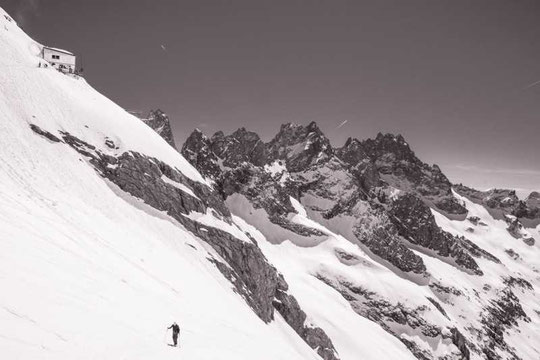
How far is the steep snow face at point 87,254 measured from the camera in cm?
1281

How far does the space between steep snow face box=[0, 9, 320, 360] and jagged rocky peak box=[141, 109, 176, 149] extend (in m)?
Answer: 95.1

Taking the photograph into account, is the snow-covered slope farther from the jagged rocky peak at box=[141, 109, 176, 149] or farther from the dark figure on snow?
the dark figure on snow

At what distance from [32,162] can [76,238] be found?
17.8 metres

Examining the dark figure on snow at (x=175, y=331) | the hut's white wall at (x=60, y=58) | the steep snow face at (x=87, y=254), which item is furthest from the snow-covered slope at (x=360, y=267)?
the hut's white wall at (x=60, y=58)

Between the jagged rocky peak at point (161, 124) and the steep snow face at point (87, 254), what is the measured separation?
3743 inches

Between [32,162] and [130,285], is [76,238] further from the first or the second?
[32,162]

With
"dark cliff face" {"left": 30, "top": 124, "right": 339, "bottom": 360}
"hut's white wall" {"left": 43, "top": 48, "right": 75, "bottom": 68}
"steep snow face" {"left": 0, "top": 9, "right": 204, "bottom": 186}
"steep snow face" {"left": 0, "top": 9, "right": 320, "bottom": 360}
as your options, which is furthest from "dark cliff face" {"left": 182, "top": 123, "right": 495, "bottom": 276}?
"hut's white wall" {"left": 43, "top": 48, "right": 75, "bottom": 68}

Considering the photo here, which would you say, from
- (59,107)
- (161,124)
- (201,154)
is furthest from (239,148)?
(59,107)

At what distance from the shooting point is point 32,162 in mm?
37281

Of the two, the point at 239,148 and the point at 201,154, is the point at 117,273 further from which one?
the point at 239,148

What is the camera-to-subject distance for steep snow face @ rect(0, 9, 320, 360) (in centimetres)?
1281

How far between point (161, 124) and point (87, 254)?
15091 cm

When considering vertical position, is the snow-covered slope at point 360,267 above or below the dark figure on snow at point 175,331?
above

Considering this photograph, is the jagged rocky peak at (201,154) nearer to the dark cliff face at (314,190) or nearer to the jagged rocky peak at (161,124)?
the dark cliff face at (314,190)
